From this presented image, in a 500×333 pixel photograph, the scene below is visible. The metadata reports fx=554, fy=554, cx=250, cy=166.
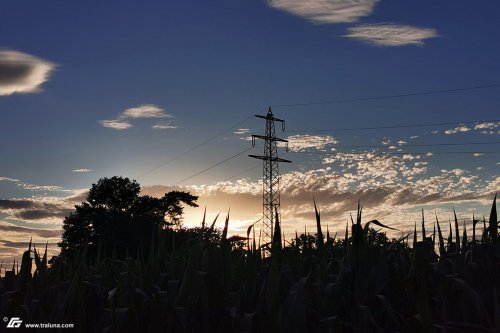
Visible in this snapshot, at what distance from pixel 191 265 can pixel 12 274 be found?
11.4 feet

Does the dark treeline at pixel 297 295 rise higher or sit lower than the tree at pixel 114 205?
lower

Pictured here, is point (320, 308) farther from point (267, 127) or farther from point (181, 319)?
point (267, 127)

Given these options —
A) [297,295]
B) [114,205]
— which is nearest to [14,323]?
[297,295]

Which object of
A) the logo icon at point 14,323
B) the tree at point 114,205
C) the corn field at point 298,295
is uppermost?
the tree at point 114,205

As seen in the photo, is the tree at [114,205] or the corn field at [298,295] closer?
the corn field at [298,295]

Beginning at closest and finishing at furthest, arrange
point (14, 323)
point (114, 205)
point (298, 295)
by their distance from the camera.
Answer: point (298, 295)
point (14, 323)
point (114, 205)

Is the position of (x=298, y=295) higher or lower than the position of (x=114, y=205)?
lower

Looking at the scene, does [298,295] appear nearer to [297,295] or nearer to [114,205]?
[297,295]

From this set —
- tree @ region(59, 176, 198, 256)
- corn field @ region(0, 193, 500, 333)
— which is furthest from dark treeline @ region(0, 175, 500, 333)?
tree @ region(59, 176, 198, 256)

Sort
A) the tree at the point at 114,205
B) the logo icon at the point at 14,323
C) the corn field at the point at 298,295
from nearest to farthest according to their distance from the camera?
the corn field at the point at 298,295, the logo icon at the point at 14,323, the tree at the point at 114,205

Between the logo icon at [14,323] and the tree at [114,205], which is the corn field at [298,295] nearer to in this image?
the logo icon at [14,323]

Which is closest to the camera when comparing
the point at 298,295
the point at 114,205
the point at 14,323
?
the point at 298,295

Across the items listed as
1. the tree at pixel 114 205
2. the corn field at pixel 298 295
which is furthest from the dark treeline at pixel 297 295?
the tree at pixel 114 205

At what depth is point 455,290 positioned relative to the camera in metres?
4.04
